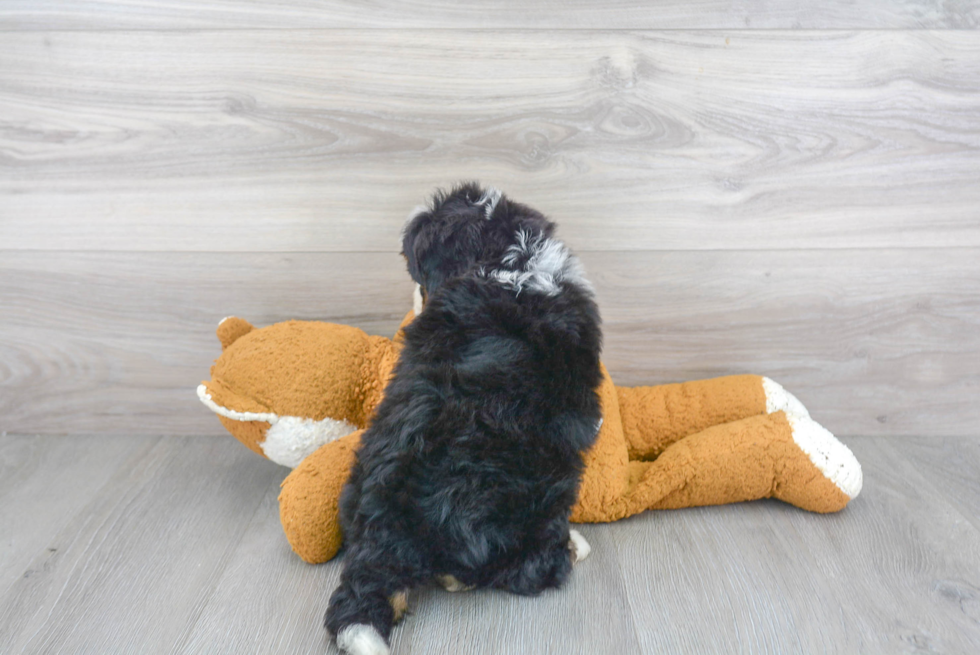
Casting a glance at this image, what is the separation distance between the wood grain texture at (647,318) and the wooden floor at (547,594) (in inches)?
6.8

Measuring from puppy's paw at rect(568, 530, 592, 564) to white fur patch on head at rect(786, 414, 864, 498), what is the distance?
36cm

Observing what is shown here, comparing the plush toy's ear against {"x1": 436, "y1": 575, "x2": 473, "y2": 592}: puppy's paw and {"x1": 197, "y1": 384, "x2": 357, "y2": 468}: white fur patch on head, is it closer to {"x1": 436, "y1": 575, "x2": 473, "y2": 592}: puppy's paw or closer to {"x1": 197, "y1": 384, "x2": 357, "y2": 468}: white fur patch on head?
{"x1": 197, "y1": 384, "x2": 357, "y2": 468}: white fur patch on head

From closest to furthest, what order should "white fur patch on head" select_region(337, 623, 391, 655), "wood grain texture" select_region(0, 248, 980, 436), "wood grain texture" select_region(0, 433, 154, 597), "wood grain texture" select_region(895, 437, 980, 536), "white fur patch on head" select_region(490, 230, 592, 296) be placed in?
"white fur patch on head" select_region(337, 623, 391, 655) < "white fur patch on head" select_region(490, 230, 592, 296) < "wood grain texture" select_region(0, 433, 154, 597) < "wood grain texture" select_region(895, 437, 980, 536) < "wood grain texture" select_region(0, 248, 980, 436)

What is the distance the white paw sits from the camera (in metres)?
1.11

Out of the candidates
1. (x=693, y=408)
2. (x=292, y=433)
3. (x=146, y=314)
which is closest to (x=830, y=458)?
(x=693, y=408)

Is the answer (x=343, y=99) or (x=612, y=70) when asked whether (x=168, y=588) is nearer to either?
(x=343, y=99)

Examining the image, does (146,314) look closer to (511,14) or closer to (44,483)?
(44,483)

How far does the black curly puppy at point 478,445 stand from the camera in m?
0.76

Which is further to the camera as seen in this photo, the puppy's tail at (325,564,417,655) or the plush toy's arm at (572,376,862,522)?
the plush toy's arm at (572,376,862,522)

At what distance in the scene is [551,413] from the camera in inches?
31.1

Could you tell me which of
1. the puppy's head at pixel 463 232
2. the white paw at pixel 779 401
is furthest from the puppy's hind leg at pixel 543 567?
the white paw at pixel 779 401

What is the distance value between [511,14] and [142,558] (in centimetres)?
102

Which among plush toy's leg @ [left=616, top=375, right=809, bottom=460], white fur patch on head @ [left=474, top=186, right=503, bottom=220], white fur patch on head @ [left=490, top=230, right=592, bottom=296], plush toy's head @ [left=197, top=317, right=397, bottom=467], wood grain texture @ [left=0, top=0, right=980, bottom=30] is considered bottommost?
plush toy's leg @ [left=616, top=375, right=809, bottom=460]

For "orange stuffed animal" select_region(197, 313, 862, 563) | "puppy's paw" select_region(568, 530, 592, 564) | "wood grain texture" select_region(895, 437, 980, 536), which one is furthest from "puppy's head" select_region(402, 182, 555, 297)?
"wood grain texture" select_region(895, 437, 980, 536)
